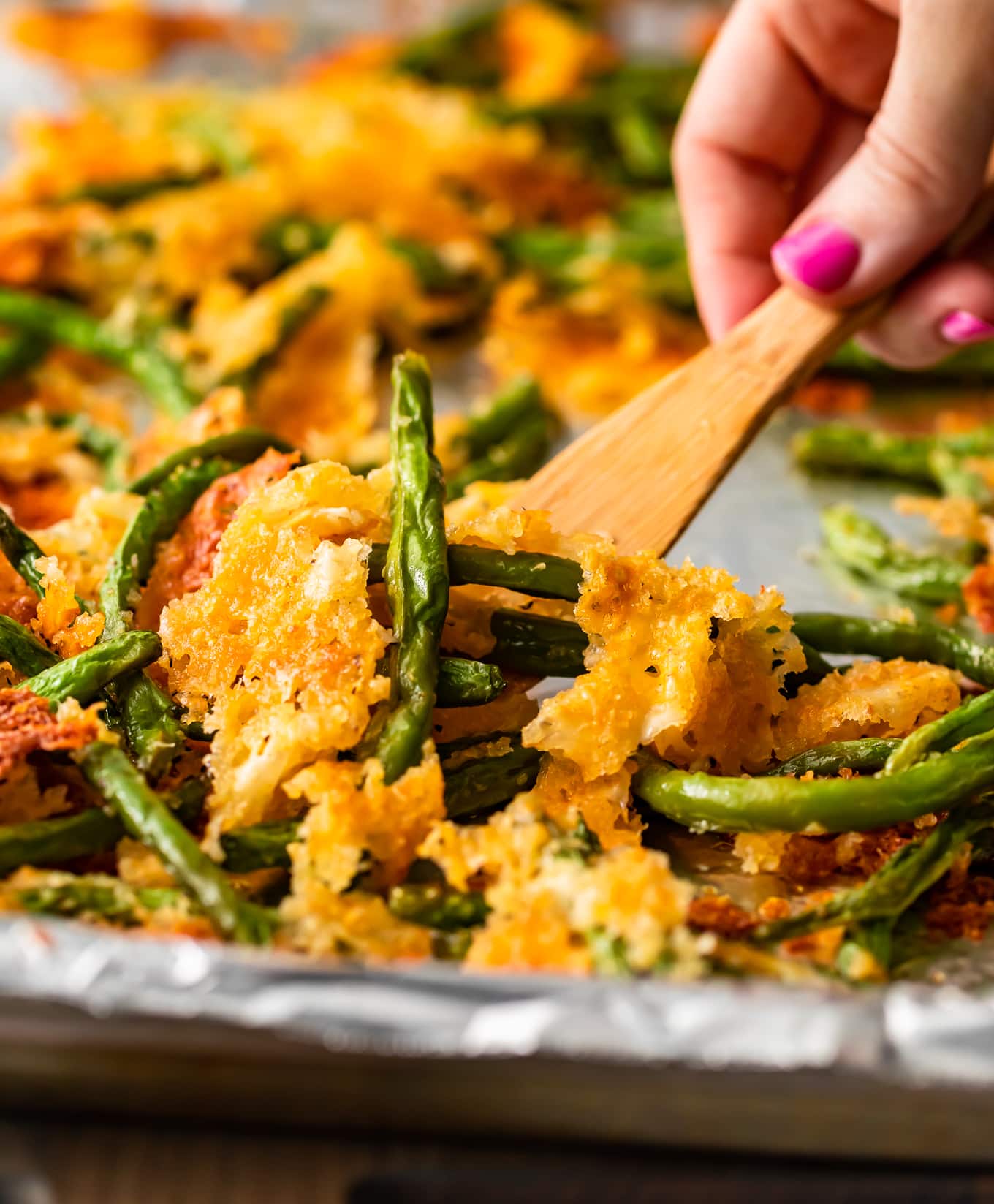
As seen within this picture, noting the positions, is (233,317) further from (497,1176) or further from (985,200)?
(497,1176)

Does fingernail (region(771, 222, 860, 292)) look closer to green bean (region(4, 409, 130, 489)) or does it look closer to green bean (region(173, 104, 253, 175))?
green bean (region(4, 409, 130, 489))

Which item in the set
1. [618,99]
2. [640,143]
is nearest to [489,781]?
[640,143]

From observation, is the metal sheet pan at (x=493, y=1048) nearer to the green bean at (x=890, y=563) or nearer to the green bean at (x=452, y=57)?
the green bean at (x=890, y=563)

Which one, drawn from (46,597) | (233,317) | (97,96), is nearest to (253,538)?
(46,597)

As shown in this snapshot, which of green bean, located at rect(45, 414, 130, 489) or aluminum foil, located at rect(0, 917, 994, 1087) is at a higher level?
aluminum foil, located at rect(0, 917, 994, 1087)

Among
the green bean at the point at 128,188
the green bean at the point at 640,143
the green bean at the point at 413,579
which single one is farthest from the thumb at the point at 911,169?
the green bean at the point at 128,188

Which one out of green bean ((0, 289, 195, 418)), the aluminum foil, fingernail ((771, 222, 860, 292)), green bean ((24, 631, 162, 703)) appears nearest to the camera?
the aluminum foil

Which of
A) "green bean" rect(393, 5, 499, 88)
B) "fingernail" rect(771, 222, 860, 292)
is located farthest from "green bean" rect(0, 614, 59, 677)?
"green bean" rect(393, 5, 499, 88)
